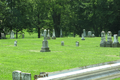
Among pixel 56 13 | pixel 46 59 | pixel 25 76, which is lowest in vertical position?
pixel 46 59

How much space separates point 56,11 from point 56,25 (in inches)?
139

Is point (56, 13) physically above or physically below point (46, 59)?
above

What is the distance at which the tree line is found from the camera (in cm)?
5491

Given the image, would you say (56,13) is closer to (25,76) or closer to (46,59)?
(46,59)

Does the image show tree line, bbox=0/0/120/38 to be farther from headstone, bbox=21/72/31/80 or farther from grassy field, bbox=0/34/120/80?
headstone, bbox=21/72/31/80

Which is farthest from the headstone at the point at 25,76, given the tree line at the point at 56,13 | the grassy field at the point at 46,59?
the tree line at the point at 56,13

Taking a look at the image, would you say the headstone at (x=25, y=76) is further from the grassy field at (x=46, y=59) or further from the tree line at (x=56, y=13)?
the tree line at (x=56, y=13)

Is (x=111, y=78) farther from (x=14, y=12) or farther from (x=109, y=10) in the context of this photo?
(x=109, y=10)

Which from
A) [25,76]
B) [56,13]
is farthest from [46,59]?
[56,13]

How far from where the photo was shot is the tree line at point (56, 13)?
54909 millimetres

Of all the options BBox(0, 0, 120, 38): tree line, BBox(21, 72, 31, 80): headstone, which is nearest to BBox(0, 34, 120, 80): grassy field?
Result: BBox(21, 72, 31, 80): headstone

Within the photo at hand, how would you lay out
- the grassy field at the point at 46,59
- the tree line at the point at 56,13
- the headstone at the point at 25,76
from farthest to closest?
1. the tree line at the point at 56,13
2. the grassy field at the point at 46,59
3. the headstone at the point at 25,76

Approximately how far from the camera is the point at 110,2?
57469mm

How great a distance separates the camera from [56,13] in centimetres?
5934
